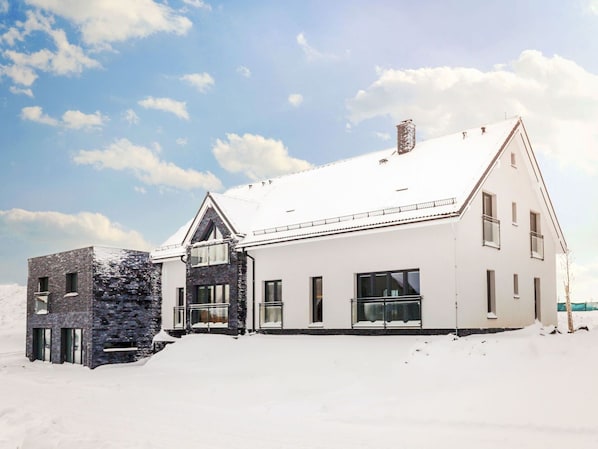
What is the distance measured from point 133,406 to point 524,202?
53.9ft

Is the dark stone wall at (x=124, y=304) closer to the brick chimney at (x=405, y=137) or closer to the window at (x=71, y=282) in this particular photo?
the window at (x=71, y=282)

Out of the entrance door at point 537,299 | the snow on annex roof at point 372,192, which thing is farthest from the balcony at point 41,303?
the entrance door at point 537,299

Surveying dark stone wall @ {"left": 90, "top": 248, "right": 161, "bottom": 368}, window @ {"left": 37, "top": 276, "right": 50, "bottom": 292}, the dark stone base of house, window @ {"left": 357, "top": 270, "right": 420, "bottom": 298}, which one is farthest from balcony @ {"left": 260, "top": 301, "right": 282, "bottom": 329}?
window @ {"left": 37, "top": 276, "right": 50, "bottom": 292}

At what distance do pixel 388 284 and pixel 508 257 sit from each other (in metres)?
4.82

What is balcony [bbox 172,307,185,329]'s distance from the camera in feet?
92.2

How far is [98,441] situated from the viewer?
1071 cm

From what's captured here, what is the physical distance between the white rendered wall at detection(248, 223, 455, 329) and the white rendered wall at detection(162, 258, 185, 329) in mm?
5767

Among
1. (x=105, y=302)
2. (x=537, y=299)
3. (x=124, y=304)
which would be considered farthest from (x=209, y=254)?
(x=537, y=299)

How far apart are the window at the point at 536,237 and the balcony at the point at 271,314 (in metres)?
10.2

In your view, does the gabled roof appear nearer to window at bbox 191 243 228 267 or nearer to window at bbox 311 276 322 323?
window at bbox 191 243 228 267

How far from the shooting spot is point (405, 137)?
25047 millimetres

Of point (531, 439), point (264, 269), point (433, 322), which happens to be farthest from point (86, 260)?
point (531, 439)

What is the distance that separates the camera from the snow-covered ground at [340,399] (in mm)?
10672

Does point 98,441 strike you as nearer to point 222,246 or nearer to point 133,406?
point 133,406
